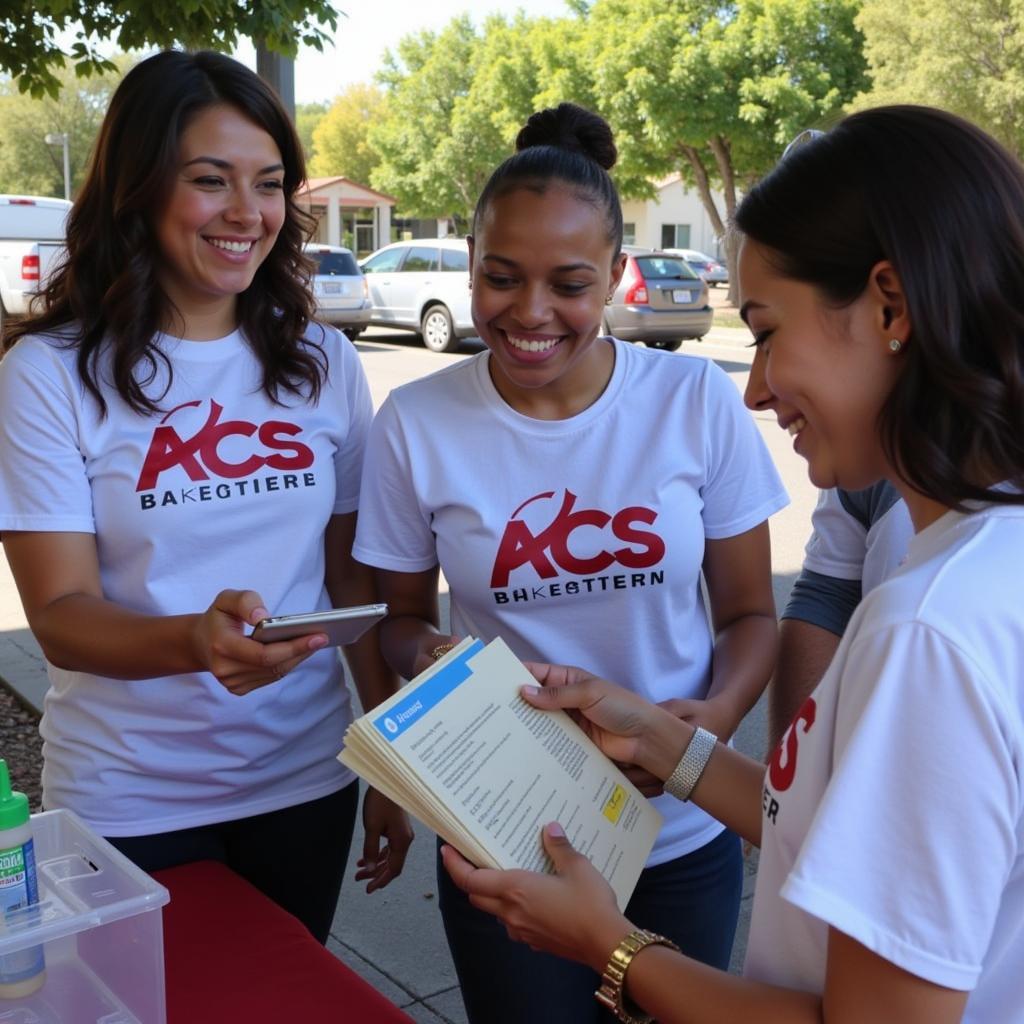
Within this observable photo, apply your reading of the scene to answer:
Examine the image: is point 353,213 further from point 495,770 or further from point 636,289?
point 495,770

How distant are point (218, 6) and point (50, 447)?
3.20m

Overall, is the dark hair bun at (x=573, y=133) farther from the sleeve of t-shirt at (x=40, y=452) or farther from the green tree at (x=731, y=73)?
the green tree at (x=731, y=73)

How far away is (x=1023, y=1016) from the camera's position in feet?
3.94

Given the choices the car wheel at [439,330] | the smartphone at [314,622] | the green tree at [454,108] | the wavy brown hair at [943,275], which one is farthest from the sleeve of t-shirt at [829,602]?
the green tree at [454,108]

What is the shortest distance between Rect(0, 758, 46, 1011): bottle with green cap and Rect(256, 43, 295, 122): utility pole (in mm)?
4226

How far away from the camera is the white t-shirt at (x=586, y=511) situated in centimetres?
214

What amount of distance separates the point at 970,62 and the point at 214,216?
26.4 metres

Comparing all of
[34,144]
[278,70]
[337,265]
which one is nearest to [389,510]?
[278,70]

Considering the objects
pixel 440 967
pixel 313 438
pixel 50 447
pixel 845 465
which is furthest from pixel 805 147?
pixel 440 967

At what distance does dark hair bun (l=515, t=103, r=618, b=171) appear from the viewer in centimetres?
232

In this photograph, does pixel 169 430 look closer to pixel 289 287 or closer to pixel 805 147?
pixel 289 287

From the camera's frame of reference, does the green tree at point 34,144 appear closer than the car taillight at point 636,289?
No

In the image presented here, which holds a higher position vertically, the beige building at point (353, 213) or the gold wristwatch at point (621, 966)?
the beige building at point (353, 213)

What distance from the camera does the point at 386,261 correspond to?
770 inches
